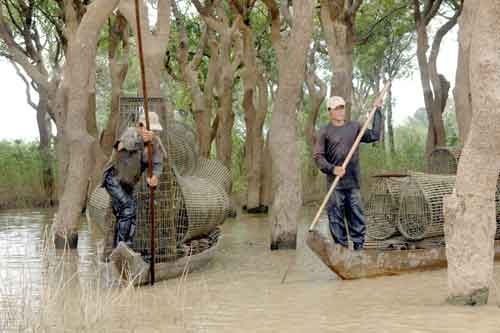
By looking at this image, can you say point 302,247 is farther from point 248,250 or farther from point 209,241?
point 209,241

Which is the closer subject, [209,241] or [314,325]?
[314,325]

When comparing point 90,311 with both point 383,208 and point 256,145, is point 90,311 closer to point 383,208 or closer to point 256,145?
point 383,208

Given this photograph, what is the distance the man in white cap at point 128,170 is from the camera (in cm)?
Result: 993

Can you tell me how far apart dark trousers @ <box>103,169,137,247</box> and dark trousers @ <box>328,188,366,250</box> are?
2228 mm

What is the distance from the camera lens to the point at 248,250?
13.4m

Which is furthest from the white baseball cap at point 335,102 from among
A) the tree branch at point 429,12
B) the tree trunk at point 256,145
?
the tree branch at point 429,12

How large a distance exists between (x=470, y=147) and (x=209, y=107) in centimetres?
1405

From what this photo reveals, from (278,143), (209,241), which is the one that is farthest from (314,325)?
(278,143)

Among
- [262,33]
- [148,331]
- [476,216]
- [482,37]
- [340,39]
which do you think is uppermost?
[262,33]

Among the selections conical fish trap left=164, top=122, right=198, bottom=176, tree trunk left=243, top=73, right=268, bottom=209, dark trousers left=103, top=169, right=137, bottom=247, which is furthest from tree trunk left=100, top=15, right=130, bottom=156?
dark trousers left=103, top=169, right=137, bottom=247

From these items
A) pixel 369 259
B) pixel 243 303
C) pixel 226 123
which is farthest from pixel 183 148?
pixel 226 123

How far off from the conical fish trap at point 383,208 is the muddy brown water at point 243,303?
1.07 m

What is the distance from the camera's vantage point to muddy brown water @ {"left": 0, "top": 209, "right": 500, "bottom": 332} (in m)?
6.96

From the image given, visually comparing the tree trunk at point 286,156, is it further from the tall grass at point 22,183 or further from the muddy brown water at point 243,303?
the tall grass at point 22,183
